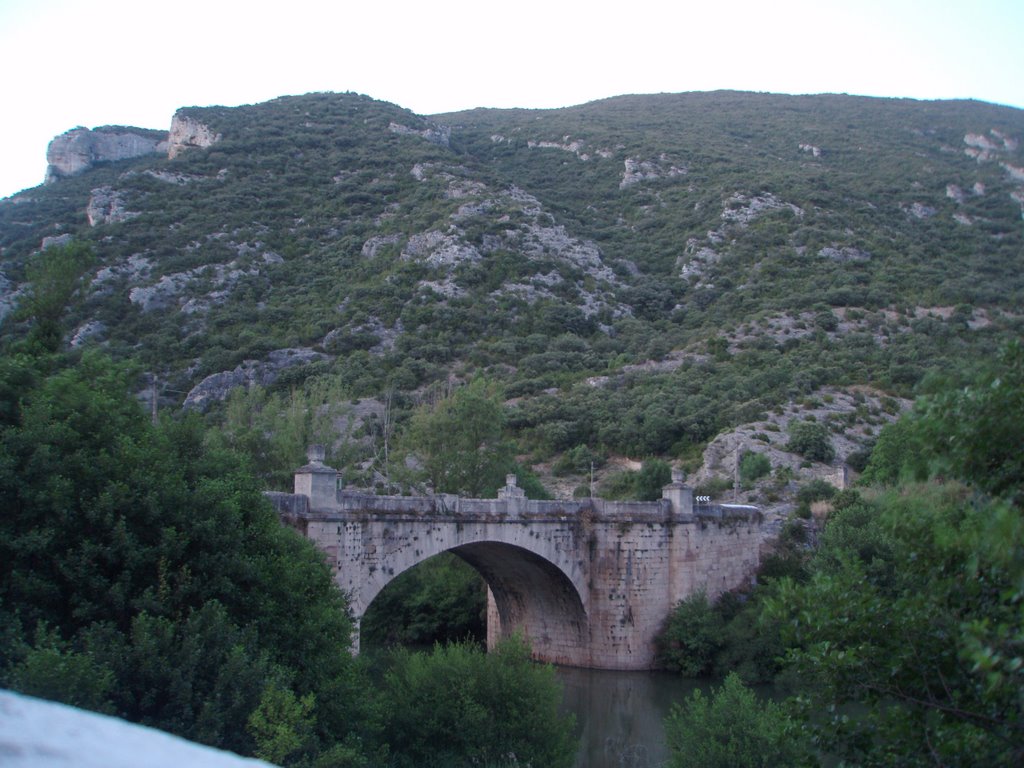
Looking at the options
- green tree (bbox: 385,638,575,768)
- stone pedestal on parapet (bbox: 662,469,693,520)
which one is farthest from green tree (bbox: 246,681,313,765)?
stone pedestal on parapet (bbox: 662,469,693,520)

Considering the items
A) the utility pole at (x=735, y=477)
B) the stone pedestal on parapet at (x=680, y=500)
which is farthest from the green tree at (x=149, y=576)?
the utility pole at (x=735, y=477)

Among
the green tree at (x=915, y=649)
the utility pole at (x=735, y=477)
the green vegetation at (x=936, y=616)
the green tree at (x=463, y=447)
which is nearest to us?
the green vegetation at (x=936, y=616)

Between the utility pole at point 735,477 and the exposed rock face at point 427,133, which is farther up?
the exposed rock face at point 427,133

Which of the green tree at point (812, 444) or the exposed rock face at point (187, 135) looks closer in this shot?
the green tree at point (812, 444)

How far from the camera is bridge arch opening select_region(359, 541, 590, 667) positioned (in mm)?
23172

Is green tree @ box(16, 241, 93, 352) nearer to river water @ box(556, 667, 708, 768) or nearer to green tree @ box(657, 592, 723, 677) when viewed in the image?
river water @ box(556, 667, 708, 768)

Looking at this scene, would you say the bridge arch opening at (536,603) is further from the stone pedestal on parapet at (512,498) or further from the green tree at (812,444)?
the green tree at (812,444)

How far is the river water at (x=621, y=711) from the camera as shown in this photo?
1755 centimetres

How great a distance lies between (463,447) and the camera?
28266 millimetres

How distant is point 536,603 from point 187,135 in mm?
55300

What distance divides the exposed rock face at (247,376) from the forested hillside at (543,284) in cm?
13

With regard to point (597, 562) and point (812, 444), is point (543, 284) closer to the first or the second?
point (812, 444)

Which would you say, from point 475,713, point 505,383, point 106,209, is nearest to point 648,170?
point 505,383

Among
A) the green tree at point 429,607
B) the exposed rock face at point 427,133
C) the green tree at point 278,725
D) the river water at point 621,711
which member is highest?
the exposed rock face at point 427,133
